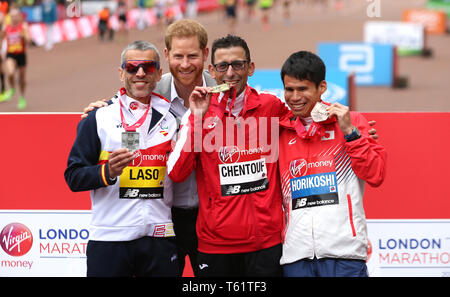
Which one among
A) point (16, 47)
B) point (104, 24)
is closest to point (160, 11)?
point (104, 24)

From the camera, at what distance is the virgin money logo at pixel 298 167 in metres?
4.14

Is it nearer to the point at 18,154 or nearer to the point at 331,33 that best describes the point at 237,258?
the point at 18,154

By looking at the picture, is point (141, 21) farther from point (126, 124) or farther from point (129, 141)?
point (129, 141)

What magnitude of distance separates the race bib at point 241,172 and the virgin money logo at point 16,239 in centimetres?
225

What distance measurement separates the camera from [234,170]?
13.8ft

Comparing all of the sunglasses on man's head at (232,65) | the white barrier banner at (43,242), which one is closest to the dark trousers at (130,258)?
the sunglasses on man's head at (232,65)

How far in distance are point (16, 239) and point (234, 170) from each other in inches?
95.1

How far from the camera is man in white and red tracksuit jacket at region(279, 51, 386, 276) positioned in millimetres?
3975

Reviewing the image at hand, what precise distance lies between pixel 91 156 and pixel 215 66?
0.95 metres

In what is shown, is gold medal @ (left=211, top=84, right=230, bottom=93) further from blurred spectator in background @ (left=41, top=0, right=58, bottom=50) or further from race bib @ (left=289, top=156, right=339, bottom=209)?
blurred spectator in background @ (left=41, top=0, right=58, bottom=50)

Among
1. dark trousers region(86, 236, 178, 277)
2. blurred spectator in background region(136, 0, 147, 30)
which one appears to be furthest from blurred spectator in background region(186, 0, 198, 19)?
dark trousers region(86, 236, 178, 277)

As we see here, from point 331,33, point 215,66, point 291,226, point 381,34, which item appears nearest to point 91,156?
point 215,66

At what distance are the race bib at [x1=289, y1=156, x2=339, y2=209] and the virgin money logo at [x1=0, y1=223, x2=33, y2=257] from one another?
261 centimetres

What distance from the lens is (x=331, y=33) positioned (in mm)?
33625
